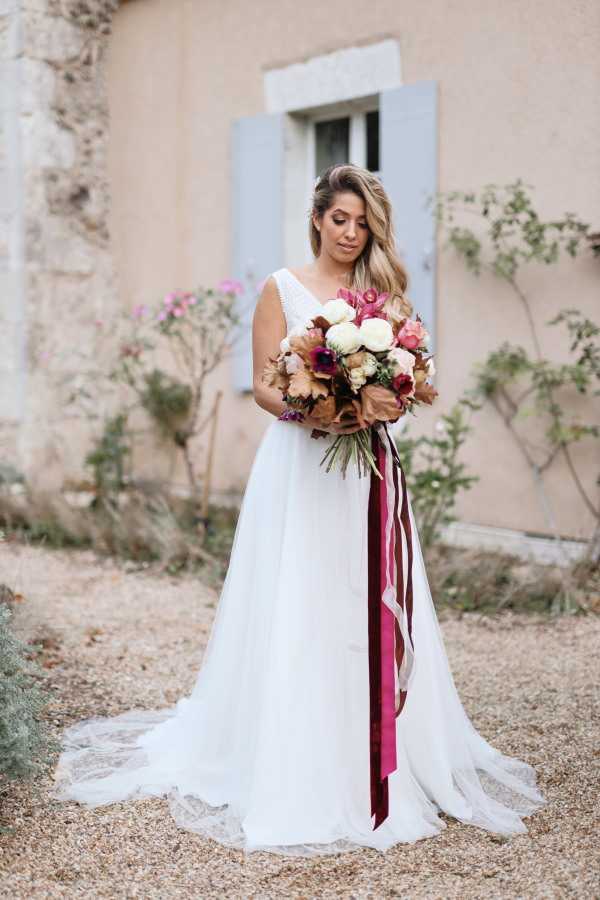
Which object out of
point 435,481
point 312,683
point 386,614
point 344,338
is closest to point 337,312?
point 344,338

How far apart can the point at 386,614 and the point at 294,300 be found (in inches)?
37.5

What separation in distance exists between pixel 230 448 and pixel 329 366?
476 centimetres

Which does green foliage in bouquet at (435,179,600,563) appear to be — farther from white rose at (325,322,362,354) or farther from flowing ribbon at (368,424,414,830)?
white rose at (325,322,362,354)

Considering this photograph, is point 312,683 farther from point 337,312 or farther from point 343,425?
point 337,312

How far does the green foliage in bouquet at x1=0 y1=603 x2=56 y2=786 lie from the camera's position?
98.3 inches

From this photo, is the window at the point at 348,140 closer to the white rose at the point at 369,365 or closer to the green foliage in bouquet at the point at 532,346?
the green foliage in bouquet at the point at 532,346

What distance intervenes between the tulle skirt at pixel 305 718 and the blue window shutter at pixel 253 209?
4051 millimetres

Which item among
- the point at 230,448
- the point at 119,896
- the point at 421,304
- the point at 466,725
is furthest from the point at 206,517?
the point at 119,896

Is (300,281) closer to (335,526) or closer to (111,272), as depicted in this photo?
(335,526)

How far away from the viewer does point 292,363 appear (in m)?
2.51

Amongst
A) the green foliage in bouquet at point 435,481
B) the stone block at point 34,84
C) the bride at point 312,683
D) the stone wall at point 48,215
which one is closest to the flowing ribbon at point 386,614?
the bride at point 312,683

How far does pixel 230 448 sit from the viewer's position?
714cm

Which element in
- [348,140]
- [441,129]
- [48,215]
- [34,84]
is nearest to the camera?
[441,129]

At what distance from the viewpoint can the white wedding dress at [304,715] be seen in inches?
105
